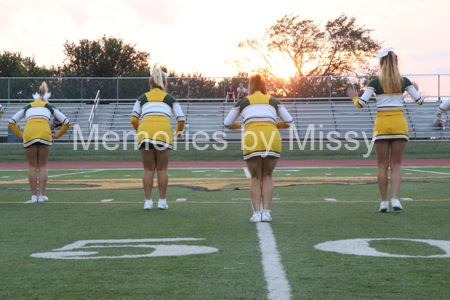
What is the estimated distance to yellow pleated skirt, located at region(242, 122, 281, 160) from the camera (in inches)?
244

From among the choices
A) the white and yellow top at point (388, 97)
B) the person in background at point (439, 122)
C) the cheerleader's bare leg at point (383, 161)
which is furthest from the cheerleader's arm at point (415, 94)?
the person in background at point (439, 122)

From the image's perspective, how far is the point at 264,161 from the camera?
20.6 feet

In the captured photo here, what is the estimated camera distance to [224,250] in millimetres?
4453

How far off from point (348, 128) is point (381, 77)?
20604 mm

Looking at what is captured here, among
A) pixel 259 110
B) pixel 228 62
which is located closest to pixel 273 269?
pixel 259 110

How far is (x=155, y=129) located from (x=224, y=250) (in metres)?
3.34

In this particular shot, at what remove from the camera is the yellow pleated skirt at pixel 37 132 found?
28.3 ft

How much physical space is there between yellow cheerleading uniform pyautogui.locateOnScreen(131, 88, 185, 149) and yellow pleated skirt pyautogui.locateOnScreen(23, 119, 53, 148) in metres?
1.83

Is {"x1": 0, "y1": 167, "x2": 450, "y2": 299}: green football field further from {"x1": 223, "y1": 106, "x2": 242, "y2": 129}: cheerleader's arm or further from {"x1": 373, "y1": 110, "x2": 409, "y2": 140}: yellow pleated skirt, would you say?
{"x1": 223, "y1": 106, "x2": 242, "y2": 129}: cheerleader's arm

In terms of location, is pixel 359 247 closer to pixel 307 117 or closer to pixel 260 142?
pixel 260 142

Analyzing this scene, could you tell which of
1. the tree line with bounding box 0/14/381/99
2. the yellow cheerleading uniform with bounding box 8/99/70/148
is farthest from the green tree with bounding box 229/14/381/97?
the yellow cheerleading uniform with bounding box 8/99/70/148

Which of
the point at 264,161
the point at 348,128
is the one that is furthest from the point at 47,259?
the point at 348,128

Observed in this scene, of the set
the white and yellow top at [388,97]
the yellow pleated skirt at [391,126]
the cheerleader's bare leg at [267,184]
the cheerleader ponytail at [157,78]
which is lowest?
the cheerleader's bare leg at [267,184]

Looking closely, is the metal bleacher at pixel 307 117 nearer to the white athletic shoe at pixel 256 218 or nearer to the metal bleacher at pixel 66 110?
the metal bleacher at pixel 66 110
